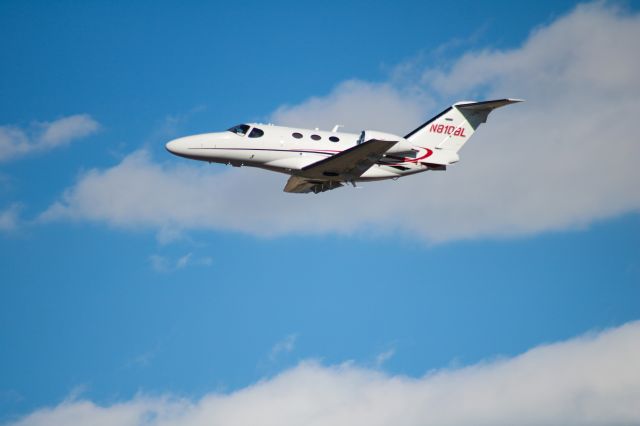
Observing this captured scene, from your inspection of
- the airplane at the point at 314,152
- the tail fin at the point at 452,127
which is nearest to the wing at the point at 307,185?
the airplane at the point at 314,152

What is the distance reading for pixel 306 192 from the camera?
131 feet

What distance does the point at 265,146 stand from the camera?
37031mm

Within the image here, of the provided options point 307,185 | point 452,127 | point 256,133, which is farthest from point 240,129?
point 452,127

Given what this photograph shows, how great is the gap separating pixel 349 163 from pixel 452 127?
22.1ft

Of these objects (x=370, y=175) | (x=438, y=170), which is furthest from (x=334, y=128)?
(x=438, y=170)

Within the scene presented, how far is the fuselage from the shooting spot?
36.8m

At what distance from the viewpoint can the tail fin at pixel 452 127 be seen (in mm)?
40000

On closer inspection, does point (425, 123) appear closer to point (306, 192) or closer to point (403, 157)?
point (403, 157)

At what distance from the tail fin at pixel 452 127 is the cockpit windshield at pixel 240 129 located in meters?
7.45

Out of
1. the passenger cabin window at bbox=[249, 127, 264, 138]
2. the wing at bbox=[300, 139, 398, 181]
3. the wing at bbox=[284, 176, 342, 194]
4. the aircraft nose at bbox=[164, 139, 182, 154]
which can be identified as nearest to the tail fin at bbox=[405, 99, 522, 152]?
the wing at bbox=[284, 176, 342, 194]

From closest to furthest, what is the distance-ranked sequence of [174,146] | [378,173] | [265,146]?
[174,146], [265,146], [378,173]

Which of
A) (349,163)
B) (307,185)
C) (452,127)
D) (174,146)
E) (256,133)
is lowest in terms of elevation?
(349,163)

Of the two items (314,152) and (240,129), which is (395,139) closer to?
(314,152)

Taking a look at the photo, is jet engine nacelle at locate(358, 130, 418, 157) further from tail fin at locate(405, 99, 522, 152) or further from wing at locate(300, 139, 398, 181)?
tail fin at locate(405, 99, 522, 152)
